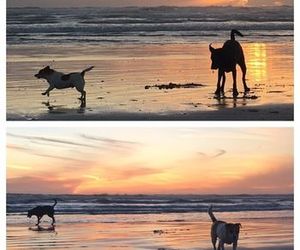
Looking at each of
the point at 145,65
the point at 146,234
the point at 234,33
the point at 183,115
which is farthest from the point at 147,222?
the point at 234,33

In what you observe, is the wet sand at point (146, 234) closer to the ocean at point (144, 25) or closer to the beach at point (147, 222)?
the beach at point (147, 222)

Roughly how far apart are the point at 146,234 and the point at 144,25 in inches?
18.7

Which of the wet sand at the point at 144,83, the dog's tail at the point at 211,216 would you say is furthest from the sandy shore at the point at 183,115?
the dog's tail at the point at 211,216

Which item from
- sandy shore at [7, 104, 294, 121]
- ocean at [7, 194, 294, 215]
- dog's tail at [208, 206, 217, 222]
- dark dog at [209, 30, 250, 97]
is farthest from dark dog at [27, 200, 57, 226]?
dark dog at [209, 30, 250, 97]

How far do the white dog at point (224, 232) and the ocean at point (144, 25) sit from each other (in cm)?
42

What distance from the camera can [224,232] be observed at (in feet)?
9.14

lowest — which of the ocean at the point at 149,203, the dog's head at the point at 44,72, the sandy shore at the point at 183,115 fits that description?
the ocean at the point at 149,203

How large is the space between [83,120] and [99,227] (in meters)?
0.24

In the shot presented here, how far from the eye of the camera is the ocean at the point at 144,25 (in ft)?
9.36

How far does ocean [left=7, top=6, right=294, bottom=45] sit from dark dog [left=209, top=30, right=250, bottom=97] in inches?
1.2

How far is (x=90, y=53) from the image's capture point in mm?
2855

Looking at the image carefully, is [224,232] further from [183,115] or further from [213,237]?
[183,115]
